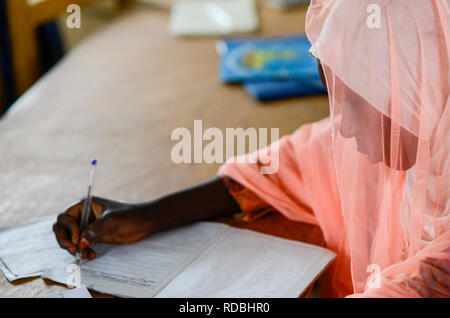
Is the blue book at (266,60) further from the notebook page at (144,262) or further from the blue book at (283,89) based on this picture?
the notebook page at (144,262)

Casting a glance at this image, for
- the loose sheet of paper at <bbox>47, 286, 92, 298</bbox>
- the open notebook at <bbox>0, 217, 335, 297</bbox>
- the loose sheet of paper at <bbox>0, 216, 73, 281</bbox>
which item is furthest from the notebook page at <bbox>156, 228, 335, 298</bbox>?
the loose sheet of paper at <bbox>0, 216, 73, 281</bbox>

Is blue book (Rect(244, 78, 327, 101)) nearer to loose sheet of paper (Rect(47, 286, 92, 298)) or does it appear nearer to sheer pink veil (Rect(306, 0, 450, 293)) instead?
sheer pink veil (Rect(306, 0, 450, 293))

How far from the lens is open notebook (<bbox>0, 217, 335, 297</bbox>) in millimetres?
934

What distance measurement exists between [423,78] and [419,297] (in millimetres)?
306

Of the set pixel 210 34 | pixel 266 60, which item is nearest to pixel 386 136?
pixel 266 60

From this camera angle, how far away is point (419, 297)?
2.47ft

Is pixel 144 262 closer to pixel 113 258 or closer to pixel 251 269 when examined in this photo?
pixel 113 258

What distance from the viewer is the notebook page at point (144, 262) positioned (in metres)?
0.94

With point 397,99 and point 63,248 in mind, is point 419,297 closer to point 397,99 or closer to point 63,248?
point 397,99

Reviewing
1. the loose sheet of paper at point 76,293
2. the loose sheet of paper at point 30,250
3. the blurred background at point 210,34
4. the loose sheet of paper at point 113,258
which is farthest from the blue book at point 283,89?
the loose sheet of paper at point 76,293

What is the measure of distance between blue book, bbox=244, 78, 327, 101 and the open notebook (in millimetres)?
738

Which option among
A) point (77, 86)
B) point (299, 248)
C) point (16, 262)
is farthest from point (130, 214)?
point (77, 86)

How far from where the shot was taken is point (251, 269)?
98 centimetres

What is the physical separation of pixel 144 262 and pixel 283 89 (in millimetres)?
933
